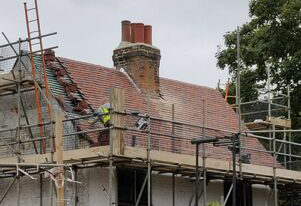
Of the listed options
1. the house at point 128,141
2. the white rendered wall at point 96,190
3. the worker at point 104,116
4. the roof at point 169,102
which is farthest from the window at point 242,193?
the worker at point 104,116

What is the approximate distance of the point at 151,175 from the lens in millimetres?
25297

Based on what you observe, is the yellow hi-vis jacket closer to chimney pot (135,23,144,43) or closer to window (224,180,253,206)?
chimney pot (135,23,144,43)

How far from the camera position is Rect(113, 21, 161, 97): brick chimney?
28516 millimetres

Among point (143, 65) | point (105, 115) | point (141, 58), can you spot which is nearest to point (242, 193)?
point (143, 65)

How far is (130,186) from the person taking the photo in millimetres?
24672

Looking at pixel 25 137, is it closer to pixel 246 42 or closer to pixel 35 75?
pixel 35 75

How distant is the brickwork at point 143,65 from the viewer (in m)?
28.5

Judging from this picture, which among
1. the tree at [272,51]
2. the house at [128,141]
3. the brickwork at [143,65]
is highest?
the tree at [272,51]

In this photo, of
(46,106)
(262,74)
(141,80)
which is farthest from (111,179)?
(262,74)

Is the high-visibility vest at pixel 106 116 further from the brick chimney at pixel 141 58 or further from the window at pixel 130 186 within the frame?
the brick chimney at pixel 141 58

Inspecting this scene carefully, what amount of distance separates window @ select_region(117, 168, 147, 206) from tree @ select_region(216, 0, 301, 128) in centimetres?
1437

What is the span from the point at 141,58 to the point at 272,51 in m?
12.8

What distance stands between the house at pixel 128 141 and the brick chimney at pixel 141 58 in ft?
0.10

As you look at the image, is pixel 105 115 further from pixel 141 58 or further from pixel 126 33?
pixel 126 33
